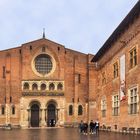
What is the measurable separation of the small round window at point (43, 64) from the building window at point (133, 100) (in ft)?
132

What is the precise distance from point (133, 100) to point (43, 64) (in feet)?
137

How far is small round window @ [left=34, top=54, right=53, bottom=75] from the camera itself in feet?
244

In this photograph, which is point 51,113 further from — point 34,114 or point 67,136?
point 67,136

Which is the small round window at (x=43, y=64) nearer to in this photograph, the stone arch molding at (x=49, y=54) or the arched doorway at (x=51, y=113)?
the stone arch molding at (x=49, y=54)

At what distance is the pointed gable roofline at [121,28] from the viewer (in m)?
31.9

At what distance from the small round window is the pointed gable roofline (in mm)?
22762

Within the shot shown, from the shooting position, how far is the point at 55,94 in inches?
2906

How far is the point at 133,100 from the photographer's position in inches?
1339

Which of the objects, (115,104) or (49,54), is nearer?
(115,104)

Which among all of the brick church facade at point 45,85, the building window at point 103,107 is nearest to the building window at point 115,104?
the building window at point 103,107

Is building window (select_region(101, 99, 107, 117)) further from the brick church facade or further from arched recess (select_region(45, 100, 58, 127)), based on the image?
arched recess (select_region(45, 100, 58, 127))

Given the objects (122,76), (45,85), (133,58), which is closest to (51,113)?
(45,85)

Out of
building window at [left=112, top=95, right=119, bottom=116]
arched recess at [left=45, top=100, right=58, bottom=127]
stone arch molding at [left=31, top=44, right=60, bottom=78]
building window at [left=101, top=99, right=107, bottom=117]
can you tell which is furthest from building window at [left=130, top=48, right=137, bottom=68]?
arched recess at [left=45, top=100, right=58, bottom=127]

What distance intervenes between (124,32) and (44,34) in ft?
133
